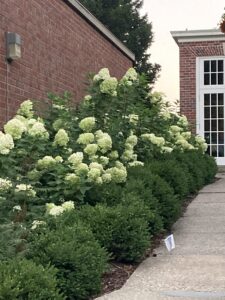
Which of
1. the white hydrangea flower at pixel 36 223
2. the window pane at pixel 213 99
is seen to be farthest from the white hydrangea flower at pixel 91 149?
the window pane at pixel 213 99

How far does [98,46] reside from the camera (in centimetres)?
1245

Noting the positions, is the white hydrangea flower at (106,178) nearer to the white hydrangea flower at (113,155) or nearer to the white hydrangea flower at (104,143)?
the white hydrangea flower at (104,143)

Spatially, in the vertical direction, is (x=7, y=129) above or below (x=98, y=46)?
below

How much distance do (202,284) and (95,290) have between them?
91 cm

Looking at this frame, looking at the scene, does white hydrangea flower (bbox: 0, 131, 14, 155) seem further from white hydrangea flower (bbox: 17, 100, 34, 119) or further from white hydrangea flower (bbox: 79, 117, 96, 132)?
white hydrangea flower (bbox: 17, 100, 34, 119)

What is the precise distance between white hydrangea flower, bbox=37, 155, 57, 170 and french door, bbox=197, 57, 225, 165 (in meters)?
11.8

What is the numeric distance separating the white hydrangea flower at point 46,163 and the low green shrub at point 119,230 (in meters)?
0.67

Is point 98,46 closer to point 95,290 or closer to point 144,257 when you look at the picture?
point 144,257

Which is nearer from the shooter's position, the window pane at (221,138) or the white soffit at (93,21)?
the white soffit at (93,21)

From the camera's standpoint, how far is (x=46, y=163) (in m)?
5.80

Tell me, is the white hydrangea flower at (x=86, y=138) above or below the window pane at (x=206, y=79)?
below

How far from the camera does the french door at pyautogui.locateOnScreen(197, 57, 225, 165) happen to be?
17.1 m

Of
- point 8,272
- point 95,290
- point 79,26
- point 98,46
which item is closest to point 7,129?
point 95,290

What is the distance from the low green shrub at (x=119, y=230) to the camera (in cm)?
512
